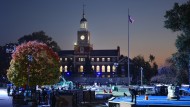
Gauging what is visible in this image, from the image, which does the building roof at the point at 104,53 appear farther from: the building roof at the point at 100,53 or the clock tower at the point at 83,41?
the clock tower at the point at 83,41

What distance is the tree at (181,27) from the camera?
54781mm

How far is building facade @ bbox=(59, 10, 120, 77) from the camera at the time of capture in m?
166

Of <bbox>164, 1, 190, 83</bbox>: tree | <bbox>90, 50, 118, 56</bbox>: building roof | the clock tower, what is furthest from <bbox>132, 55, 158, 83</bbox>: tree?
<bbox>164, 1, 190, 83</bbox>: tree

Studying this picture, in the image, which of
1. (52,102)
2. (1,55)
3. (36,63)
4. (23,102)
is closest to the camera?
(52,102)

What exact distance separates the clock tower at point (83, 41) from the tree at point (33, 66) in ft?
339

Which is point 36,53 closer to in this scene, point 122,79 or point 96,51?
point 122,79

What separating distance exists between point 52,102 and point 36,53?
34.5 metres

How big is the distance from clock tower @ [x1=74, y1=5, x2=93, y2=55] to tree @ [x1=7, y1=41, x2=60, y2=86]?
10343 centimetres

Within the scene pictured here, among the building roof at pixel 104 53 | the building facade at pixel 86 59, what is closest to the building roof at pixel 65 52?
the building facade at pixel 86 59

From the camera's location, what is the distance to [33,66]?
6631cm

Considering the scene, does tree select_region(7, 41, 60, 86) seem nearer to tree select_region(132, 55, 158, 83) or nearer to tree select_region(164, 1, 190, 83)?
tree select_region(164, 1, 190, 83)

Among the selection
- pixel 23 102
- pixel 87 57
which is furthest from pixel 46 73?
pixel 87 57

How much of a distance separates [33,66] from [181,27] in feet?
82.3

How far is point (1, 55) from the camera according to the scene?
133 metres
